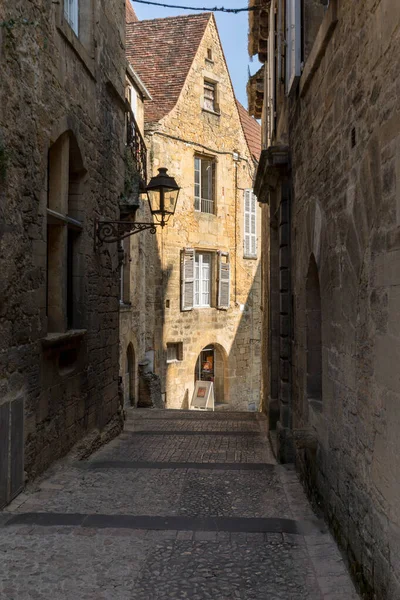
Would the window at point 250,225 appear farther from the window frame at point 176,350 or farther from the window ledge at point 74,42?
the window ledge at point 74,42

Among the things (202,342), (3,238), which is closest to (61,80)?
(3,238)

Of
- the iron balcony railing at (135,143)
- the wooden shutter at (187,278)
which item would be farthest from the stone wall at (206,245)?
the iron balcony railing at (135,143)

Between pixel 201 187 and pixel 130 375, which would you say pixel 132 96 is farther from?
pixel 130 375

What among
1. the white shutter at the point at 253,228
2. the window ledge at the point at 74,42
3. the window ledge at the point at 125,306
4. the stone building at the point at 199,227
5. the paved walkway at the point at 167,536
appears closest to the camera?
the paved walkway at the point at 167,536

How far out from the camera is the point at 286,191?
7141 mm

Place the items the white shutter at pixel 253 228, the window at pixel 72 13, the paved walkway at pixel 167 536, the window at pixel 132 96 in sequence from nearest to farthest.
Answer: the paved walkway at pixel 167 536, the window at pixel 72 13, the window at pixel 132 96, the white shutter at pixel 253 228

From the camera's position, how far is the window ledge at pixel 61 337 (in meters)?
5.72

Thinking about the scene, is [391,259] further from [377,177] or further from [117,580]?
[117,580]

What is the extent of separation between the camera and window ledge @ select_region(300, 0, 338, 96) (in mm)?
4141

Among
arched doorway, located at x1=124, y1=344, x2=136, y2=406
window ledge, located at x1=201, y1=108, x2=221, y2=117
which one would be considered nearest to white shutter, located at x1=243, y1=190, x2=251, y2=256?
window ledge, located at x1=201, y1=108, x2=221, y2=117

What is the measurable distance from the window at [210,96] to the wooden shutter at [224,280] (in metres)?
4.34

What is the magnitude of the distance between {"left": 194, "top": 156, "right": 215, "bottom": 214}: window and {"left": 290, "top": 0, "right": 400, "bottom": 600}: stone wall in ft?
40.4

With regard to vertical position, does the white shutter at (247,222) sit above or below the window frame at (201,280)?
above

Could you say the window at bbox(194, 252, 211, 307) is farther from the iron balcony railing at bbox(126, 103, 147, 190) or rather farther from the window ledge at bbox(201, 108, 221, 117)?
the iron balcony railing at bbox(126, 103, 147, 190)
